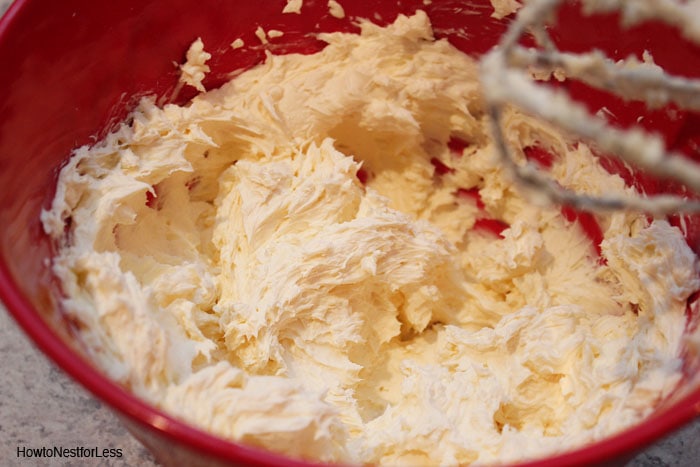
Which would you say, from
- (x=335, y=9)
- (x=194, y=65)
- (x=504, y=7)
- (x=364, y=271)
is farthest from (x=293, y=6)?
(x=364, y=271)

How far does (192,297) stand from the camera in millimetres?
1056

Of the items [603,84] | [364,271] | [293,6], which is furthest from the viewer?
[293,6]

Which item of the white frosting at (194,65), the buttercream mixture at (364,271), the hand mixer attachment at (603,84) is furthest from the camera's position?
the white frosting at (194,65)

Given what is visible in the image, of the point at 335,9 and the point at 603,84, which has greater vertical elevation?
the point at 603,84

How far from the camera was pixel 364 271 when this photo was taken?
3.74 feet

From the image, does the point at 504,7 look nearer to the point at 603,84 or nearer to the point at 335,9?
the point at 335,9

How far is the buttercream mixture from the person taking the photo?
2.90ft

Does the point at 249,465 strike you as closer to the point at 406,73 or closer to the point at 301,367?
the point at 301,367

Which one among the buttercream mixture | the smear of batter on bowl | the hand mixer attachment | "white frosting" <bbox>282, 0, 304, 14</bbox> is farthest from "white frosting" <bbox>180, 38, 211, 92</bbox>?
the hand mixer attachment

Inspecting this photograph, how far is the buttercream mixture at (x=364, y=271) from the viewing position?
88cm

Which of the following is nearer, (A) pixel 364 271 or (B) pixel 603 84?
(B) pixel 603 84

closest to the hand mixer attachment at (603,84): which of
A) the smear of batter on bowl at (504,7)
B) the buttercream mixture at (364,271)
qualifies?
the buttercream mixture at (364,271)

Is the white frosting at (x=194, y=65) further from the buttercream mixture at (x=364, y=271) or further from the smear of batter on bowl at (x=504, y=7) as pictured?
the smear of batter on bowl at (x=504, y=7)

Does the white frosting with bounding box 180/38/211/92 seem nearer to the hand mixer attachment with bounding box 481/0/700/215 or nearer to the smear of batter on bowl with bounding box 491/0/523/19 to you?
the smear of batter on bowl with bounding box 491/0/523/19
